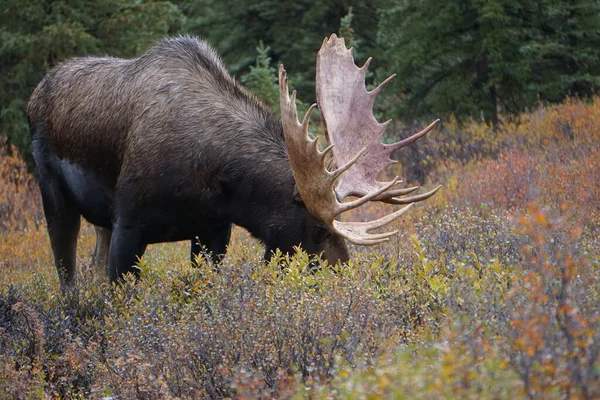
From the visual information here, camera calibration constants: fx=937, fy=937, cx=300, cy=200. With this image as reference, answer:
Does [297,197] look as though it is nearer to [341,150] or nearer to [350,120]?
[341,150]

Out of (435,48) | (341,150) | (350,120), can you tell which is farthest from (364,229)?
(435,48)

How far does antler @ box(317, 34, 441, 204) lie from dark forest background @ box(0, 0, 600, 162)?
22.2ft

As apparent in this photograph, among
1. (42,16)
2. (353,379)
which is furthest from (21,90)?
(353,379)

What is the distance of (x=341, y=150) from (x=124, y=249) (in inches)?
66.2

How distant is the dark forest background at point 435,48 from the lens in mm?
13227

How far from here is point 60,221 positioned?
305 inches

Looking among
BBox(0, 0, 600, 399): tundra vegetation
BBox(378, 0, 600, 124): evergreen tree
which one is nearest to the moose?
BBox(0, 0, 600, 399): tundra vegetation

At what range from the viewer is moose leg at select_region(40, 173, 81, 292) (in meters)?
7.69

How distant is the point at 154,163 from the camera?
21.4ft

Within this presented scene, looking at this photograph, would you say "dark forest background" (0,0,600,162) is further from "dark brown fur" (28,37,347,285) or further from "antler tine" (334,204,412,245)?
"antler tine" (334,204,412,245)

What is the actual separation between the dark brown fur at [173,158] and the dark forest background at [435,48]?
5.95 m

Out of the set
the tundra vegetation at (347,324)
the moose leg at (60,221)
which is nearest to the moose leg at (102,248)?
the tundra vegetation at (347,324)

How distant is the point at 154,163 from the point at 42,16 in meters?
7.86

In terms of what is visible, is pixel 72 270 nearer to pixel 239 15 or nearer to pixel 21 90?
pixel 21 90
